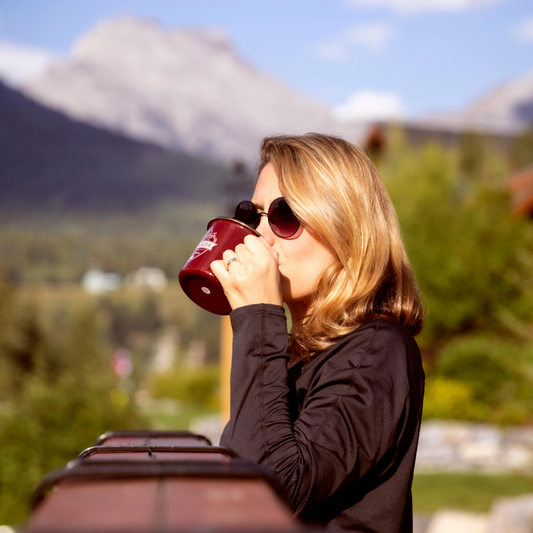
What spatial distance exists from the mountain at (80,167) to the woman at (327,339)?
128m

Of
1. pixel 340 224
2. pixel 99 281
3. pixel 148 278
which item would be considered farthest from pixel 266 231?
pixel 99 281

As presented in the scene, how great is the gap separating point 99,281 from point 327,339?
76186 millimetres

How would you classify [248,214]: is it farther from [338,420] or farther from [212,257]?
[338,420]

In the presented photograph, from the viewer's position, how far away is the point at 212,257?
142 cm

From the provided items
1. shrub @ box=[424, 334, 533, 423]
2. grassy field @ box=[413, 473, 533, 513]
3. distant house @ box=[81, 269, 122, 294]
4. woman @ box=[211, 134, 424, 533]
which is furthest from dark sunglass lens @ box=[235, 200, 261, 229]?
distant house @ box=[81, 269, 122, 294]

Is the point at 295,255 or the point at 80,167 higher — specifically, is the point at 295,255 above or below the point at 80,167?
below

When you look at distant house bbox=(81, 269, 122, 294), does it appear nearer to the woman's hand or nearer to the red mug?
the red mug

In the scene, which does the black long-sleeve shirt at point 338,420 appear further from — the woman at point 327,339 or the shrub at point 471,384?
the shrub at point 471,384

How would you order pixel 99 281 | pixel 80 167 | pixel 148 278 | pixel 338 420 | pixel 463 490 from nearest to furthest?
pixel 338 420 → pixel 463 490 → pixel 148 278 → pixel 99 281 → pixel 80 167

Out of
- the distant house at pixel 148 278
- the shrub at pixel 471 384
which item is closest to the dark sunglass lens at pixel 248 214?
the shrub at pixel 471 384

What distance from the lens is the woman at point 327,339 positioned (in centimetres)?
121

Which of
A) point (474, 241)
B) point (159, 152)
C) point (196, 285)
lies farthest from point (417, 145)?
point (159, 152)

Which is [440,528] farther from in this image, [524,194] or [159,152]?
[159,152]

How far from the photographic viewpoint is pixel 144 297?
65.4m
